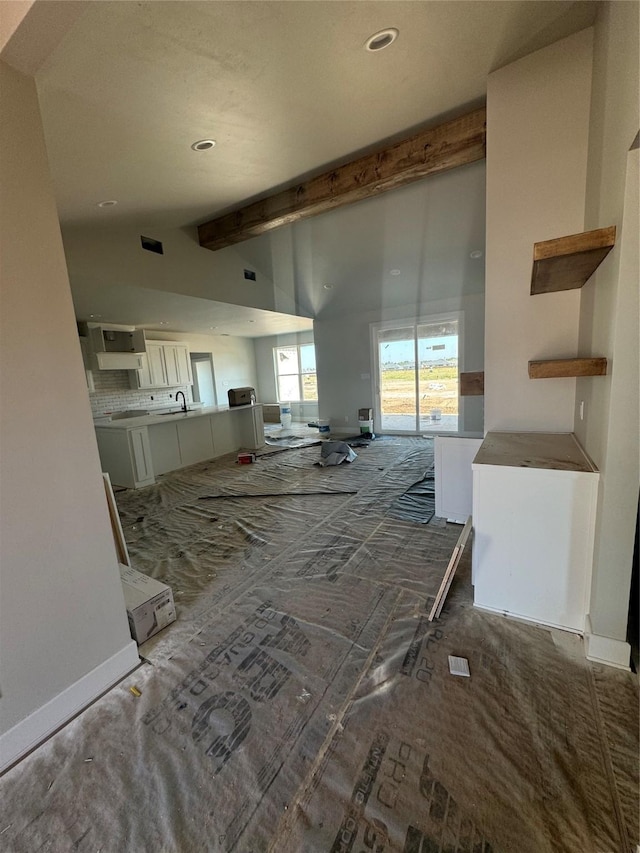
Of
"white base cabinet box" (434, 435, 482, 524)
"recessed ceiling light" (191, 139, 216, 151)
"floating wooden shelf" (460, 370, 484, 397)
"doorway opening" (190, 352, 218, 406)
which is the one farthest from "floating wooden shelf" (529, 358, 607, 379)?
"doorway opening" (190, 352, 218, 406)

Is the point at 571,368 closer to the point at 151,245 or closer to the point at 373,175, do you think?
the point at 373,175

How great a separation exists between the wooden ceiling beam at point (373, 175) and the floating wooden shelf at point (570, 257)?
63.0 inches

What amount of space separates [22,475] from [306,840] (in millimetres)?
1499

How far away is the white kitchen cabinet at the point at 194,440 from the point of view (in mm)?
5293

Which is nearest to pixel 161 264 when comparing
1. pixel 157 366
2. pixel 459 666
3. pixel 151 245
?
pixel 151 245

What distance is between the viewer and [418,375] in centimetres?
662

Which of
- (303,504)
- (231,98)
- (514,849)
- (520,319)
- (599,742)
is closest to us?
(514,849)

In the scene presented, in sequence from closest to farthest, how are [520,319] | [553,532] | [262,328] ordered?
[553,532] → [520,319] → [262,328]

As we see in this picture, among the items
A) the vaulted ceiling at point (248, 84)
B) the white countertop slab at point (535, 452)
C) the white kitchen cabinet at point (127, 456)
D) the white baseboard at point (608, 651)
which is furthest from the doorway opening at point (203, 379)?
the white baseboard at point (608, 651)

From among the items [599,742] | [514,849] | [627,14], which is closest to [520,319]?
[627,14]

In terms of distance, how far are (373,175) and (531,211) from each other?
1574 mm

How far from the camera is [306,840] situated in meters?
1.00

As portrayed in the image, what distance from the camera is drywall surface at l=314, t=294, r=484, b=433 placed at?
595cm

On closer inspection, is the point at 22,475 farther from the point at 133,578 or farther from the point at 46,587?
the point at 133,578
